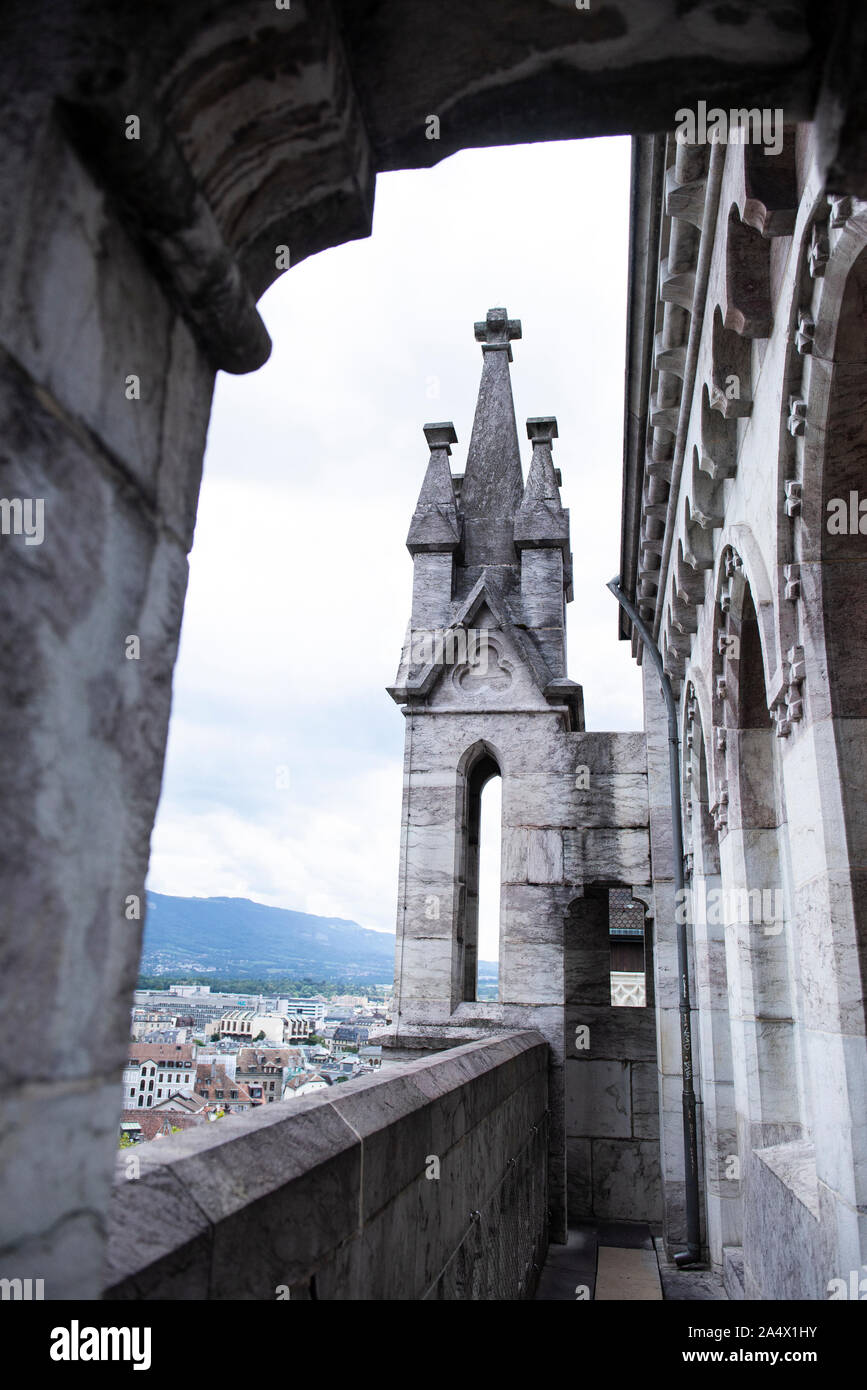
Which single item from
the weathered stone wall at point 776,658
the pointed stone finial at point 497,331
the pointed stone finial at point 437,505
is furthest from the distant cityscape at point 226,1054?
the pointed stone finial at point 497,331

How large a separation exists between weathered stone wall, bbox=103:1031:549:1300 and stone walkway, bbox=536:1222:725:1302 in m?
2.07

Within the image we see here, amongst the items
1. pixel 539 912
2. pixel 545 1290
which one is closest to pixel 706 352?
pixel 539 912

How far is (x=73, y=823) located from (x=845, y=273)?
2417 millimetres

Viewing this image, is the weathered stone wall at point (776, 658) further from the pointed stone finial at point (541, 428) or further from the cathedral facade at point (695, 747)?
the pointed stone finial at point (541, 428)

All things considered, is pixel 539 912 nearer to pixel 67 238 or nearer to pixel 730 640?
pixel 730 640

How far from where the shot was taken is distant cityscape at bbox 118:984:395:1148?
10.5 feet

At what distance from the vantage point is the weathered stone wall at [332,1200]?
142 centimetres

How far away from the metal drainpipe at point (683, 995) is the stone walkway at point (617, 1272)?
26 centimetres

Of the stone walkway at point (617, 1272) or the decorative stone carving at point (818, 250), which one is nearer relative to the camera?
the decorative stone carving at point (818, 250)

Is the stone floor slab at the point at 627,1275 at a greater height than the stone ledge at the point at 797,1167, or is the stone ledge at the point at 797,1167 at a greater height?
the stone ledge at the point at 797,1167

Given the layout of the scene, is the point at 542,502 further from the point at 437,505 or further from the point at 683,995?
the point at 683,995

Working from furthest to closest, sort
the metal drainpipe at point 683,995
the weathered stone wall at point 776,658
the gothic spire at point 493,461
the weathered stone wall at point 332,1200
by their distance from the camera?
the gothic spire at point 493,461
the metal drainpipe at point 683,995
the weathered stone wall at point 776,658
the weathered stone wall at point 332,1200

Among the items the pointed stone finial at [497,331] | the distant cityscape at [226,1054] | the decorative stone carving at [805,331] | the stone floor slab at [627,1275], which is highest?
the pointed stone finial at [497,331]
